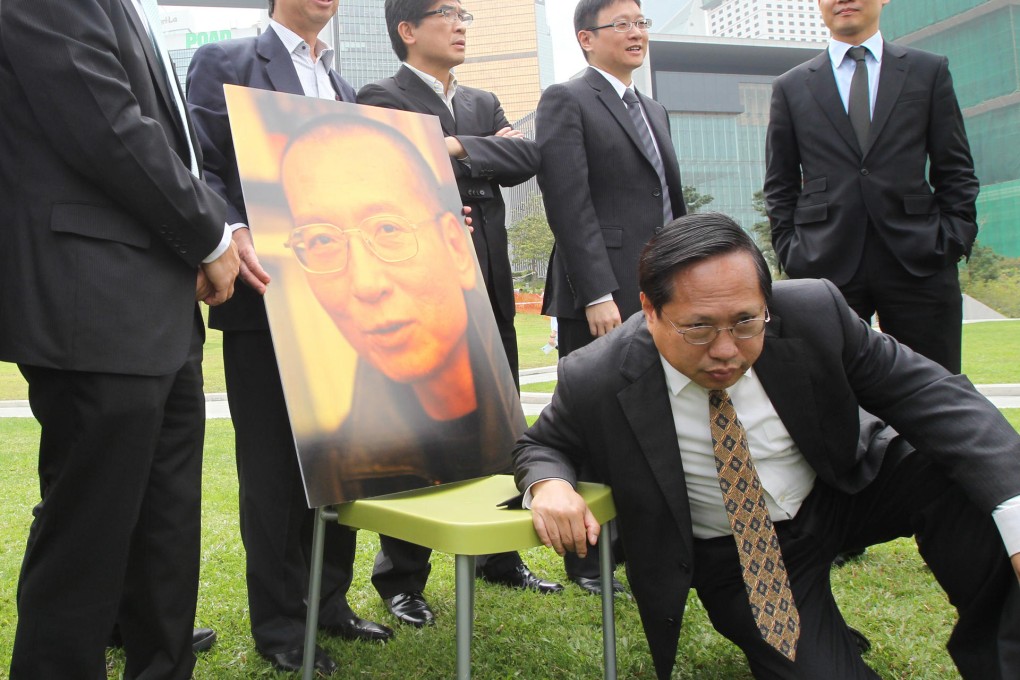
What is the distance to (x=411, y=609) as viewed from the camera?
2832 mm

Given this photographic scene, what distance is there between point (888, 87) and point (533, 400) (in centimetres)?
722

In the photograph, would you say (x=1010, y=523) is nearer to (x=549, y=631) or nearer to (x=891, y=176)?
(x=549, y=631)

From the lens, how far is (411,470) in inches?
84.2

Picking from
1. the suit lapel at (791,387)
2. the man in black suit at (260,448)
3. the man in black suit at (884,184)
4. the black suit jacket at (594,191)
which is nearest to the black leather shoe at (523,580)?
the man in black suit at (260,448)

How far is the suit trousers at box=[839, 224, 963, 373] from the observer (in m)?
3.07

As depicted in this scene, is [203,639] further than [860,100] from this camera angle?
No

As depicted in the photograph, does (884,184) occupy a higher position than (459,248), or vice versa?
(884,184)

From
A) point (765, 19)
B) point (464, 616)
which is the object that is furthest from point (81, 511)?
point (765, 19)

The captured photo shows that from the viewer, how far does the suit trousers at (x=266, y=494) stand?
7.84ft

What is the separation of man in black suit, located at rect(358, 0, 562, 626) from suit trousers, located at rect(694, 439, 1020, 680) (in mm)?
1038

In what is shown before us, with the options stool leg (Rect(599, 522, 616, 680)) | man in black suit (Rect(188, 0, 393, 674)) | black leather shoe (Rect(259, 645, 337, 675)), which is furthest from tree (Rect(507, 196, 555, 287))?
stool leg (Rect(599, 522, 616, 680))

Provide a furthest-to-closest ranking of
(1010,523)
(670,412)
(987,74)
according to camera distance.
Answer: (987,74) → (670,412) → (1010,523)

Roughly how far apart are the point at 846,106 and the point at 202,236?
7.91ft

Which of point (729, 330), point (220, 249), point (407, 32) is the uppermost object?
point (407, 32)
